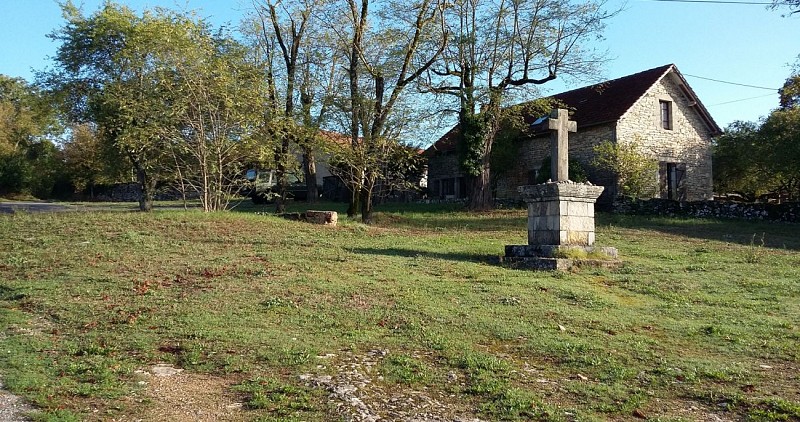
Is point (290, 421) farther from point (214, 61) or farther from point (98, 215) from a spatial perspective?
point (214, 61)

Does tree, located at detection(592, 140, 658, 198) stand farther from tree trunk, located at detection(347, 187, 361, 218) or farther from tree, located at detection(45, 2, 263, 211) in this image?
tree, located at detection(45, 2, 263, 211)

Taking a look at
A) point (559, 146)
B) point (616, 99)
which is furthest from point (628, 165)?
point (559, 146)

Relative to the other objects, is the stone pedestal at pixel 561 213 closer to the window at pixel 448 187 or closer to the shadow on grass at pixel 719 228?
the shadow on grass at pixel 719 228

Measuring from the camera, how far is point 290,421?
15.5 ft

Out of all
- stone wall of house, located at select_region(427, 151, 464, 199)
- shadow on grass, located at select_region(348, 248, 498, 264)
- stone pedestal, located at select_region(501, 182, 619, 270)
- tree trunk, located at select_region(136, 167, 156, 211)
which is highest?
stone wall of house, located at select_region(427, 151, 464, 199)

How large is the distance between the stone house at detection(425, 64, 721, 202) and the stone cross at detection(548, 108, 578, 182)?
45.3ft

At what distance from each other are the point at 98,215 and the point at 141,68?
5.66m

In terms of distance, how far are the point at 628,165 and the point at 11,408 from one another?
2418 cm

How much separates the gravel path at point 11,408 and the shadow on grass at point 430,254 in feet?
27.8

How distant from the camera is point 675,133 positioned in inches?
1144

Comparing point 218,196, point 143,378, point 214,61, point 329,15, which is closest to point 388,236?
point 218,196

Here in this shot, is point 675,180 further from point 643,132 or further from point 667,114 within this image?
point 643,132

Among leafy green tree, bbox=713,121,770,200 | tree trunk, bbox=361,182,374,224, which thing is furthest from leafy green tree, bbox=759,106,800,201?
tree trunk, bbox=361,182,374,224

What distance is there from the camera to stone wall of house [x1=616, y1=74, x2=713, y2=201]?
2753cm
